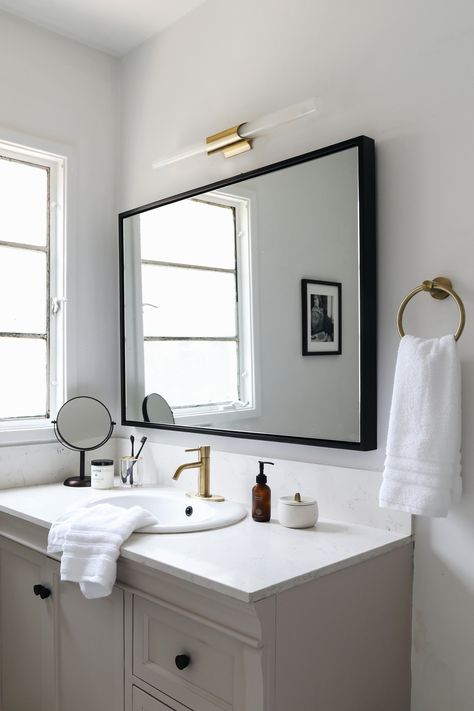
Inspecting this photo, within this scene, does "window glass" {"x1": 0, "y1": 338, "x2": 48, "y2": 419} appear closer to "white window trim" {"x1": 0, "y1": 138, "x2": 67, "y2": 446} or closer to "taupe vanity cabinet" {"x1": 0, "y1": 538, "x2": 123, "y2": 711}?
"white window trim" {"x1": 0, "y1": 138, "x2": 67, "y2": 446}

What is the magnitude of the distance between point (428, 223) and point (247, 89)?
83 centimetres

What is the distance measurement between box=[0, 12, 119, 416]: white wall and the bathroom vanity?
2.59 ft

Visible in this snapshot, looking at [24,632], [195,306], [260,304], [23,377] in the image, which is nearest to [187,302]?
[195,306]

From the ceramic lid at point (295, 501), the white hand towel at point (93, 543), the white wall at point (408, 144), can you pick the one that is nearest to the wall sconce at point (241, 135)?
the white wall at point (408, 144)

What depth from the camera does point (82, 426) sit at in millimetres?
2336

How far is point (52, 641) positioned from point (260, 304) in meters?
1.15

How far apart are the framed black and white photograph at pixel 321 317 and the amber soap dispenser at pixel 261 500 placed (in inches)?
15.1

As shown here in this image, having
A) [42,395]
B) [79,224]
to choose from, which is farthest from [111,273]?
[42,395]

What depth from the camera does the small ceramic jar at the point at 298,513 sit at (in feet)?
5.30

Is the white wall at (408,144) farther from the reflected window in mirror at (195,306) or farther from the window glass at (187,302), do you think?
the window glass at (187,302)

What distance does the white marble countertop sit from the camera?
126 cm

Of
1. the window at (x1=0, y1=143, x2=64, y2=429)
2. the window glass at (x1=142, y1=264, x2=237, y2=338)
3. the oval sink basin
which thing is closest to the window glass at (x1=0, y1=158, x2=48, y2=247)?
the window at (x1=0, y1=143, x2=64, y2=429)

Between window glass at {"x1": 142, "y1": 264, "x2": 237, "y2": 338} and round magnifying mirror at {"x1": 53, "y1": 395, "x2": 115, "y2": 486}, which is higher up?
window glass at {"x1": 142, "y1": 264, "x2": 237, "y2": 338}

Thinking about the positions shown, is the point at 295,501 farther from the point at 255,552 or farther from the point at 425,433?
the point at 425,433
